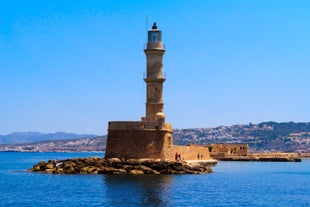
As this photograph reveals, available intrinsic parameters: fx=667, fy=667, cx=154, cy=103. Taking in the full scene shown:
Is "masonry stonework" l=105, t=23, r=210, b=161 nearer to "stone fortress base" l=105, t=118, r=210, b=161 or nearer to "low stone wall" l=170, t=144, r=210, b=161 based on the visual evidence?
"stone fortress base" l=105, t=118, r=210, b=161

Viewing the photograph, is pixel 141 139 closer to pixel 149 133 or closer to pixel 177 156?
pixel 149 133

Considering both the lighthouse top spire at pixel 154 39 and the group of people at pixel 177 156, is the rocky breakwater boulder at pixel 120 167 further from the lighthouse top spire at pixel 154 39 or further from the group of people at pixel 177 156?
the lighthouse top spire at pixel 154 39

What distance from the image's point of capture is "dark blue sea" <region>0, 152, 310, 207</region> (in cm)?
2809

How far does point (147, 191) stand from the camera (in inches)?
1228

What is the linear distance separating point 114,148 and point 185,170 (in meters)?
4.63

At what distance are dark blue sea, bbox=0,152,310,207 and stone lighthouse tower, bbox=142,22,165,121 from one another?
518 centimetres

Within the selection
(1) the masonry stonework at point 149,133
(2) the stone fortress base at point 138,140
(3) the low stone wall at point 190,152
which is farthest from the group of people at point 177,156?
(2) the stone fortress base at point 138,140

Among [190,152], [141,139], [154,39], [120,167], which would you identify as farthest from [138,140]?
[190,152]

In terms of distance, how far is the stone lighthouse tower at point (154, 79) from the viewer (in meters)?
42.8

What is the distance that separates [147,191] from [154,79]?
12947 mm

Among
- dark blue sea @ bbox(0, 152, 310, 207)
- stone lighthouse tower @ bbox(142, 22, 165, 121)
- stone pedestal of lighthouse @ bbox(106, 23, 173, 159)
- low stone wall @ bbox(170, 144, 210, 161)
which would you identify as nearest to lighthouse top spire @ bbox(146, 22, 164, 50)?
stone lighthouse tower @ bbox(142, 22, 165, 121)

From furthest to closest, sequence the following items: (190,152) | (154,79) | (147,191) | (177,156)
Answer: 1. (190,152)
2. (177,156)
3. (154,79)
4. (147,191)

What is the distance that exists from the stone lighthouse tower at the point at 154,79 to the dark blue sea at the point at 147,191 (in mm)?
5176

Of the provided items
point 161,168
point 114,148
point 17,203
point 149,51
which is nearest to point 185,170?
point 161,168
